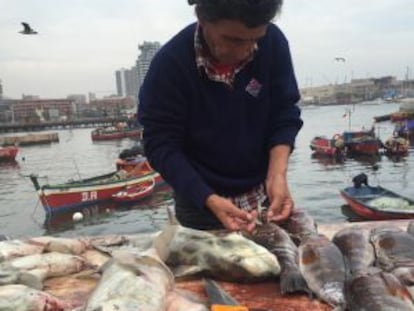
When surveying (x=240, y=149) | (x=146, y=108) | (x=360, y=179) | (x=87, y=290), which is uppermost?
(x=146, y=108)

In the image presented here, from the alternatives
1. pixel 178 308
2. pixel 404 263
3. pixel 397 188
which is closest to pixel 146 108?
pixel 178 308

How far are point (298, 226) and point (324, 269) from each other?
741mm

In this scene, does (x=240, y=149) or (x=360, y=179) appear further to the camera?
(x=360, y=179)

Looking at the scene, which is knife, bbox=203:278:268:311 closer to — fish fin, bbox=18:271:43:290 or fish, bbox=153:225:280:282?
fish, bbox=153:225:280:282

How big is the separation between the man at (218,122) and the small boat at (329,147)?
1690 inches

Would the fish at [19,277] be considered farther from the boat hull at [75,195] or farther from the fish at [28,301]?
the boat hull at [75,195]

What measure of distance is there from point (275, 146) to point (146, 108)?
35.2 inches

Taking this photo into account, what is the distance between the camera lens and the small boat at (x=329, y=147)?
1804 inches

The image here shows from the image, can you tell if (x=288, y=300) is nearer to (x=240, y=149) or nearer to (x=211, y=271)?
(x=211, y=271)

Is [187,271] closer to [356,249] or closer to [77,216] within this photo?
[356,249]

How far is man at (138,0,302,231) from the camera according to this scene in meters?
3.53

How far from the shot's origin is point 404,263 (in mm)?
2988

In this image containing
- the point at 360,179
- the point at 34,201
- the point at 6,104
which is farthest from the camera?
the point at 6,104

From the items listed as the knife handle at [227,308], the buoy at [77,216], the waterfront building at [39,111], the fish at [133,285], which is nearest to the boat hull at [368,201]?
the buoy at [77,216]
